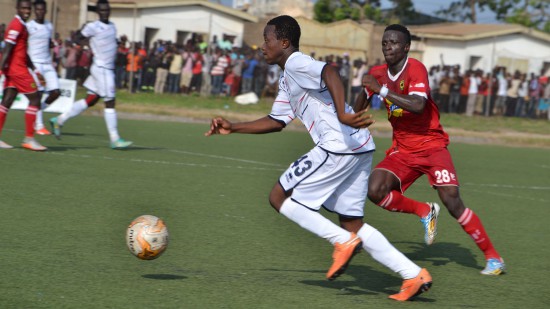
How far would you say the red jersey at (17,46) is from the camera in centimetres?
1341

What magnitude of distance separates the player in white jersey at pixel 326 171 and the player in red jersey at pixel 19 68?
305 inches

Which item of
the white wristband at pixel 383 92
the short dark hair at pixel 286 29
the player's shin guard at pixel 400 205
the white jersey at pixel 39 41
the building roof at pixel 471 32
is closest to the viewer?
the short dark hair at pixel 286 29

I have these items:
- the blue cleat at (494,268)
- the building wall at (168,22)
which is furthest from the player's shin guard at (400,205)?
the building wall at (168,22)

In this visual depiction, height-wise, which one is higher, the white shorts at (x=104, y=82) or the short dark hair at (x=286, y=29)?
the short dark hair at (x=286, y=29)

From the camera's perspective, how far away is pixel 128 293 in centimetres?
610

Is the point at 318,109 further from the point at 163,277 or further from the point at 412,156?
the point at 412,156

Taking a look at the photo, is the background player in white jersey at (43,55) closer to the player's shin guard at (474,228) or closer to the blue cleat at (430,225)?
the blue cleat at (430,225)

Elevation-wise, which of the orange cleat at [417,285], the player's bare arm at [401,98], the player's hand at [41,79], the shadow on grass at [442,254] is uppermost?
the player's bare arm at [401,98]

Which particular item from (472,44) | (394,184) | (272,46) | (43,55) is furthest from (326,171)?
(472,44)

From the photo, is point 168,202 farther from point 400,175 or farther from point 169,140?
point 169,140

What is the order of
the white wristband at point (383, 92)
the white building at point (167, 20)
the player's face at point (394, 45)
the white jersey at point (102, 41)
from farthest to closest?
the white building at point (167, 20) < the white jersey at point (102, 41) < the player's face at point (394, 45) < the white wristband at point (383, 92)

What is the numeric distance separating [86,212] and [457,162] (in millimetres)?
10514

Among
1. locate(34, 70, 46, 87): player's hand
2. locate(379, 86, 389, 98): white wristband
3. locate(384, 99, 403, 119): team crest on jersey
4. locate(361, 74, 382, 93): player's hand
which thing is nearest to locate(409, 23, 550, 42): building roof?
locate(34, 70, 46, 87): player's hand

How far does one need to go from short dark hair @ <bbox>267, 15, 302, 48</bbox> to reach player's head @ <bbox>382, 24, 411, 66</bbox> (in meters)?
1.38
